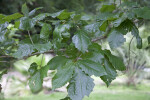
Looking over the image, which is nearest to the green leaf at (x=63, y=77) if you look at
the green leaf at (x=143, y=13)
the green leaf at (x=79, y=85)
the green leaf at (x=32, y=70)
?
the green leaf at (x=79, y=85)

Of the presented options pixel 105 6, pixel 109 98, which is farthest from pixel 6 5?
pixel 109 98

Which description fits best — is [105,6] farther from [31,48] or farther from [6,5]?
[6,5]

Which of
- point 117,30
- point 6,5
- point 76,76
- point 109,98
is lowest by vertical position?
point 109,98

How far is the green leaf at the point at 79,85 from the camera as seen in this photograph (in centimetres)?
41

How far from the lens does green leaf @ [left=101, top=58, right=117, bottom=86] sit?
0.53 meters

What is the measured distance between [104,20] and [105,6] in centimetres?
11

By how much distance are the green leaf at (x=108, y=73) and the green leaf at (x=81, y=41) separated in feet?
0.36

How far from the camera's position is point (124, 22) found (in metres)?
0.50

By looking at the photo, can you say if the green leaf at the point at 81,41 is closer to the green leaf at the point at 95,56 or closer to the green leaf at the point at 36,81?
the green leaf at the point at 95,56

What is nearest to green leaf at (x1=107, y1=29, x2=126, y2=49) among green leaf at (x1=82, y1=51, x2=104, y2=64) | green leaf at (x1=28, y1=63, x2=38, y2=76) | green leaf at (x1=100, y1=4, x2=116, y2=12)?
green leaf at (x1=82, y1=51, x2=104, y2=64)

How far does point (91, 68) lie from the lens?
0.44 m

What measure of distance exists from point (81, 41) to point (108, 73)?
0.14m

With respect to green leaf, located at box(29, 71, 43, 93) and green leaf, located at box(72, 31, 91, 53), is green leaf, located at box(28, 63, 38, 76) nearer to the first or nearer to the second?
green leaf, located at box(29, 71, 43, 93)

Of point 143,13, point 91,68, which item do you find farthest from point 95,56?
point 143,13
